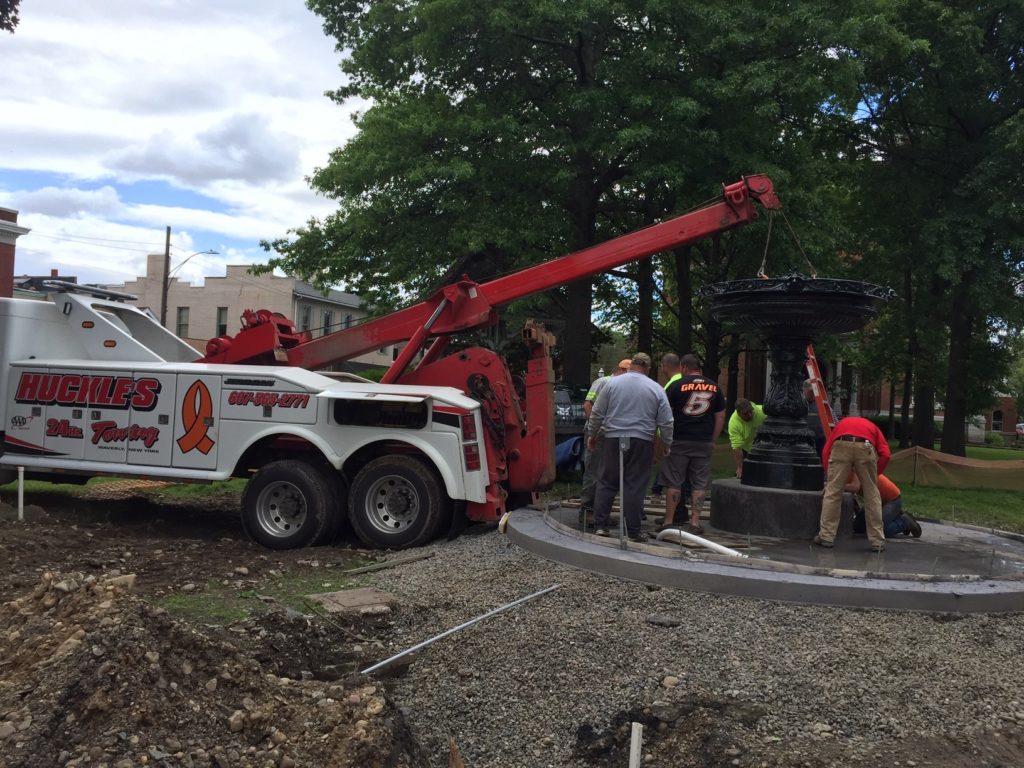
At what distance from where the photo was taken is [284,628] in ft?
18.6

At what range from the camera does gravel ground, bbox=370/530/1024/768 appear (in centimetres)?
433

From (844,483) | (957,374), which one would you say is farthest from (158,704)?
(957,374)

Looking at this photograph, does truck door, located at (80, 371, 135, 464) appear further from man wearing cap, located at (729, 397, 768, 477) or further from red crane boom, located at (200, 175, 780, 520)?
man wearing cap, located at (729, 397, 768, 477)

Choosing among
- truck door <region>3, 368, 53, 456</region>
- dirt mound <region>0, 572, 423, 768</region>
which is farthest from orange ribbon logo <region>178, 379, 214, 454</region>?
dirt mound <region>0, 572, 423, 768</region>

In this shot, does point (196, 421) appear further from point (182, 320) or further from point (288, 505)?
point (182, 320)

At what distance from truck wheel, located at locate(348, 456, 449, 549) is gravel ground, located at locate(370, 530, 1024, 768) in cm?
Answer: 228

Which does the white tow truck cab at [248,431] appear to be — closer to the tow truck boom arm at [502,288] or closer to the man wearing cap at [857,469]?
the tow truck boom arm at [502,288]

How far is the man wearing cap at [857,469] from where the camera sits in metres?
7.21

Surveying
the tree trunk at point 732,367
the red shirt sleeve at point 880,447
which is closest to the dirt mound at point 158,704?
the red shirt sleeve at point 880,447

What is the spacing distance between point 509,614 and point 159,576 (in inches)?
126

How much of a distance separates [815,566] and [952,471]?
35.2ft

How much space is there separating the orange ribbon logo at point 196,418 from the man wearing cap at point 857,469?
602 cm

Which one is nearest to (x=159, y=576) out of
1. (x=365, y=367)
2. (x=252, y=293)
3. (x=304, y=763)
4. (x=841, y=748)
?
(x=304, y=763)

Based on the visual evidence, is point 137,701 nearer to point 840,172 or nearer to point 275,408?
point 275,408
